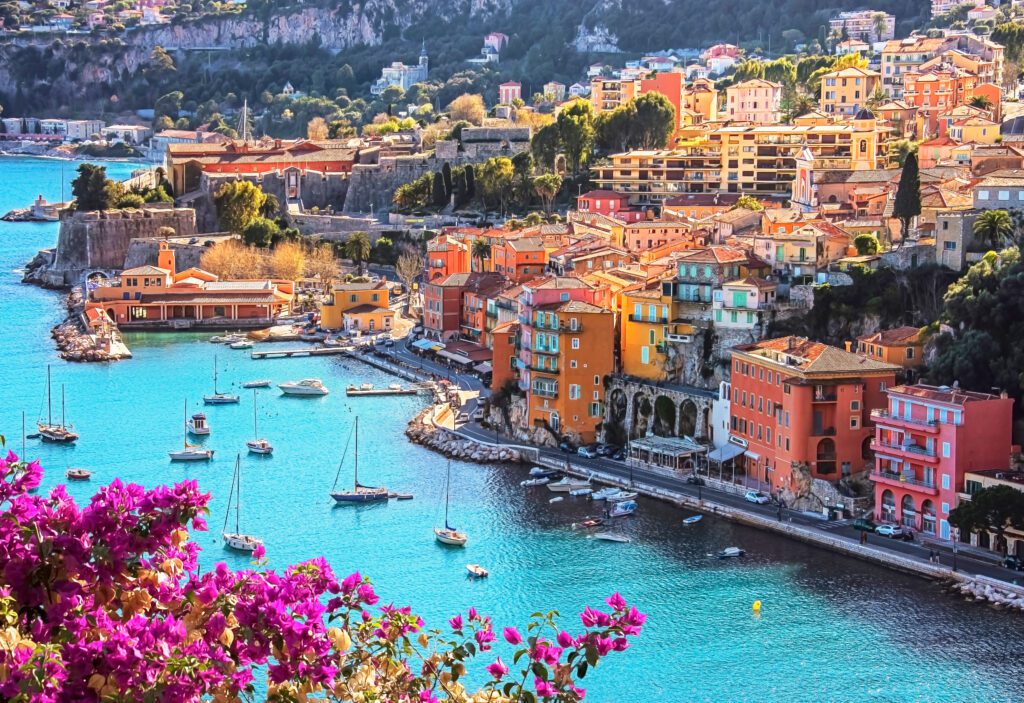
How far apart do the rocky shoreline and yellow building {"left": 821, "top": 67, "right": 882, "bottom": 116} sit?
22910mm

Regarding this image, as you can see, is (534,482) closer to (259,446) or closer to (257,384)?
(259,446)

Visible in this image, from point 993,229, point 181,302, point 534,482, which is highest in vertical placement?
point 993,229

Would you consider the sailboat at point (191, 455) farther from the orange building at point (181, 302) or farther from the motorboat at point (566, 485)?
the orange building at point (181, 302)

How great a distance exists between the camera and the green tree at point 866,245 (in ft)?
100

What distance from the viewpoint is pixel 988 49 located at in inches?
2051

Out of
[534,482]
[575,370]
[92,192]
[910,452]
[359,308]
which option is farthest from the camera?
[92,192]

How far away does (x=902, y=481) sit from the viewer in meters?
23.2

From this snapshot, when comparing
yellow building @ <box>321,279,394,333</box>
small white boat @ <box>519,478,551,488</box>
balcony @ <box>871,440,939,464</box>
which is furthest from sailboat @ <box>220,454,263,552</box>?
yellow building @ <box>321,279,394,333</box>

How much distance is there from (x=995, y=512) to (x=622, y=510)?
5.30m

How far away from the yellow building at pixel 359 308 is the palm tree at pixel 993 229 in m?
14.8

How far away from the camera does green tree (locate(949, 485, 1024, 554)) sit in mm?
21719

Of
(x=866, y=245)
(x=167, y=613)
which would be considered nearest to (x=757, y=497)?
(x=866, y=245)

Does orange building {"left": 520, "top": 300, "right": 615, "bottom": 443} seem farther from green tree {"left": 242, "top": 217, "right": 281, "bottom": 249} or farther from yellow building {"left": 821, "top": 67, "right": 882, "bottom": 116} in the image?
yellow building {"left": 821, "top": 67, "right": 882, "bottom": 116}

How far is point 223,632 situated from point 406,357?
31484 millimetres
